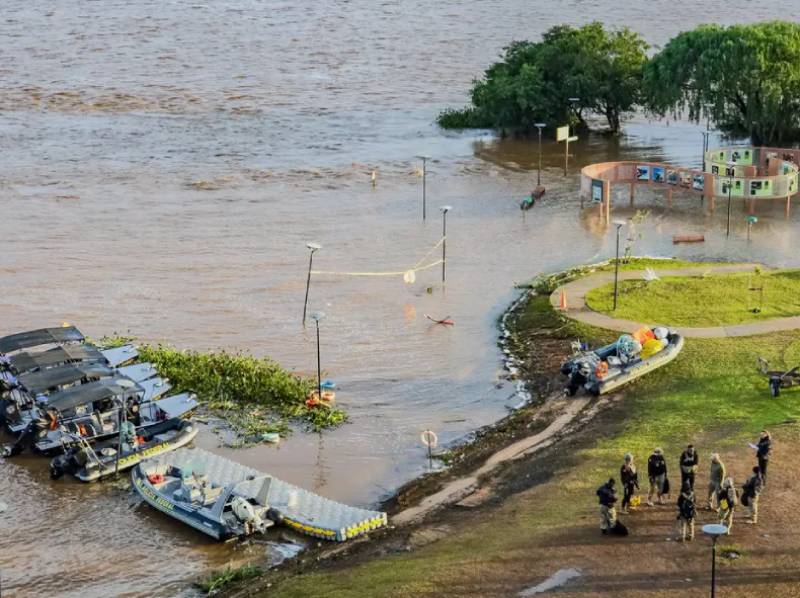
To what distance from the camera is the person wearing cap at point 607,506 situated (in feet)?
86.5

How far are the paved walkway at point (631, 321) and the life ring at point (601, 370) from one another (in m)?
4.59

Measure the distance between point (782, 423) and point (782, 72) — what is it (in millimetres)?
39262

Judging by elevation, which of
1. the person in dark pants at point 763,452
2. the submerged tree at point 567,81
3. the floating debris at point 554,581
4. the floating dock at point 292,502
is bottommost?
the floating dock at point 292,502

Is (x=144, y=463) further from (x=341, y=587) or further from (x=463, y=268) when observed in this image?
(x=463, y=268)

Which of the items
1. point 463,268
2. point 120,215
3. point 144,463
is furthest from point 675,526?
point 120,215

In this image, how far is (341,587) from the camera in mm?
26172

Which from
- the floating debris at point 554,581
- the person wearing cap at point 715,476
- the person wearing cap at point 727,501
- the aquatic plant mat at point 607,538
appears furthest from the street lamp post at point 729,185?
the floating debris at point 554,581

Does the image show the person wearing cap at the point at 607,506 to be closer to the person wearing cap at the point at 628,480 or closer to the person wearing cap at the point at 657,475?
the person wearing cap at the point at 628,480

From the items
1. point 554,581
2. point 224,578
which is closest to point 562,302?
point 224,578

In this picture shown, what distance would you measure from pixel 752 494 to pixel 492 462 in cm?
846

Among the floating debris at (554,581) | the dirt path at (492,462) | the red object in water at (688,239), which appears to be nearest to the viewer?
the floating debris at (554,581)

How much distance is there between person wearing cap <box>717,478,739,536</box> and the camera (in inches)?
1028

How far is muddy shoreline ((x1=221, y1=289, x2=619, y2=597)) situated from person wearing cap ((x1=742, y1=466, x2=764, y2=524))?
18.2 feet

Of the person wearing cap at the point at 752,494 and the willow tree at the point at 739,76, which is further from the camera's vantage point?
the willow tree at the point at 739,76
